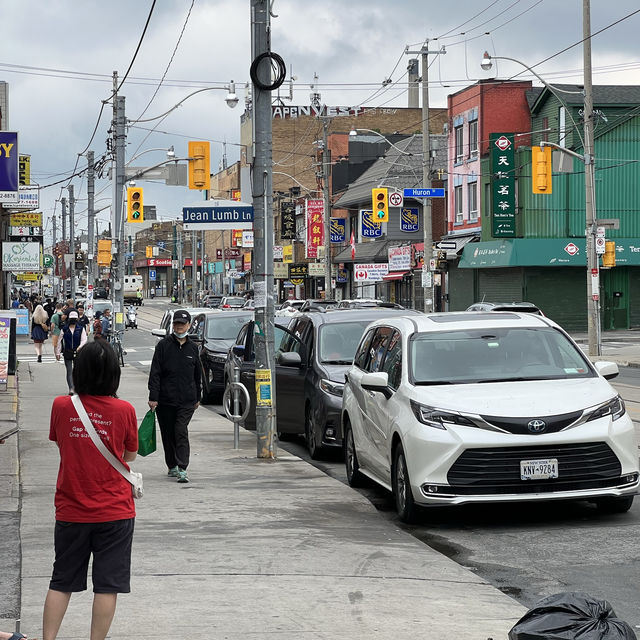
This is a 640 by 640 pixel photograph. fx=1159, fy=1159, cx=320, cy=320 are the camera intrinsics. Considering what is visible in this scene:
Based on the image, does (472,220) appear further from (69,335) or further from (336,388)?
(336,388)

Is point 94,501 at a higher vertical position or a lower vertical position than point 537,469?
higher

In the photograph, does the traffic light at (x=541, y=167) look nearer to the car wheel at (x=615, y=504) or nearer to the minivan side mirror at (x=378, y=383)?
the minivan side mirror at (x=378, y=383)

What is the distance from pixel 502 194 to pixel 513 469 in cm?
4096

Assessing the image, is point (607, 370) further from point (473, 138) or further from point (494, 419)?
point (473, 138)

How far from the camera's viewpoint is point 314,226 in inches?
2884

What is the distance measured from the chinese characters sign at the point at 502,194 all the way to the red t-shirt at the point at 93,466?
146ft

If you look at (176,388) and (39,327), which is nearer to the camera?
(176,388)

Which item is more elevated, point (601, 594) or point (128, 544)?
point (128, 544)

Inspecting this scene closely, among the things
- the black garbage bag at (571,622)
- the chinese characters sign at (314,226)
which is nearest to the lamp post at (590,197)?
the black garbage bag at (571,622)

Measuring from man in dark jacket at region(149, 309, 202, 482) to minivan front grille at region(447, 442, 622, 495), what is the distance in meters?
3.77

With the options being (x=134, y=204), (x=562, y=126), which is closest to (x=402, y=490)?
(x=134, y=204)

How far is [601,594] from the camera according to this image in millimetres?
7188

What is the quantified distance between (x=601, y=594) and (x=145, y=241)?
7149 inches

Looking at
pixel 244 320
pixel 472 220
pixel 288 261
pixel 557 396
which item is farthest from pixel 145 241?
pixel 557 396
